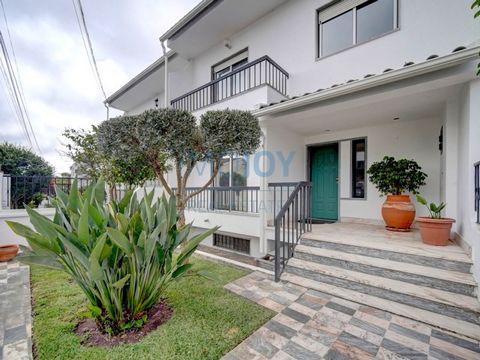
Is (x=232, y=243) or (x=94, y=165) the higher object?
(x=94, y=165)

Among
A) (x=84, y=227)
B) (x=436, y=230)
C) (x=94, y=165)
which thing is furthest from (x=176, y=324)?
(x=94, y=165)

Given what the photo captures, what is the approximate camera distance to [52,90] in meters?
11.3

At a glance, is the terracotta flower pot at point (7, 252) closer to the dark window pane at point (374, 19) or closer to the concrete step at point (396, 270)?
the concrete step at point (396, 270)

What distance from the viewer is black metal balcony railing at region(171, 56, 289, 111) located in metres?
6.08

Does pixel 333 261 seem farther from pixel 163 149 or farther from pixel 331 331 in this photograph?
pixel 163 149

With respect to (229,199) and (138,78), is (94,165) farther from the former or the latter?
(138,78)

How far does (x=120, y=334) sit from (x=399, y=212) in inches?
202

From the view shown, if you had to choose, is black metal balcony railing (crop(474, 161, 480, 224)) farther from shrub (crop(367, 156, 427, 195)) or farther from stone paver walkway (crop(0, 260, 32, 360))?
stone paver walkway (crop(0, 260, 32, 360))

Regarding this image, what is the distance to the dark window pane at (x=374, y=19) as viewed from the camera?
5.04 meters

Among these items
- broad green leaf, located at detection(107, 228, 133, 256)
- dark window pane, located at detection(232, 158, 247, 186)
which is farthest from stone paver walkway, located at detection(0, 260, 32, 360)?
dark window pane, located at detection(232, 158, 247, 186)

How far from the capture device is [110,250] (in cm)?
208

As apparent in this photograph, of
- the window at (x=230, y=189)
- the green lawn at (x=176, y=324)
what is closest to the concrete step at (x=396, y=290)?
the green lawn at (x=176, y=324)

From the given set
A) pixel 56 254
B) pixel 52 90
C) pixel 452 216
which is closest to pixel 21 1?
pixel 52 90

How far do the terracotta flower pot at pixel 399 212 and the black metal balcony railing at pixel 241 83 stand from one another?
12.6 feet
